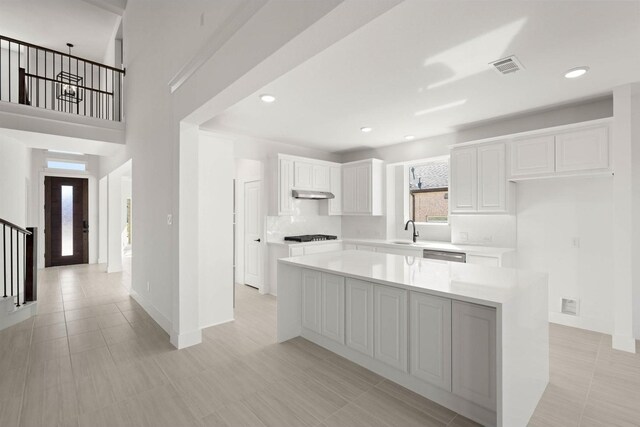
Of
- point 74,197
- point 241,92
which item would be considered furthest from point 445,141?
point 74,197

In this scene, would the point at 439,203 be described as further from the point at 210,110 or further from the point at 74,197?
the point at 74,197

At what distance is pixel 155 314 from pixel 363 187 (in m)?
3.98

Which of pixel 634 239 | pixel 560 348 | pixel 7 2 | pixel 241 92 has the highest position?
pixel 7 2

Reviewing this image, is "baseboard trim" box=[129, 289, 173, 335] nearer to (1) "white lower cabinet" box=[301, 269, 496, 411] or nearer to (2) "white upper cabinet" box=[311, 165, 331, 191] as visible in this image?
(1) "white lower cabinet" box=[301, 269, 496, 411]

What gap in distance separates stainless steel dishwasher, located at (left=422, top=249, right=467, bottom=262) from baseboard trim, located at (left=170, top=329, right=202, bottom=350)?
331 centimetres

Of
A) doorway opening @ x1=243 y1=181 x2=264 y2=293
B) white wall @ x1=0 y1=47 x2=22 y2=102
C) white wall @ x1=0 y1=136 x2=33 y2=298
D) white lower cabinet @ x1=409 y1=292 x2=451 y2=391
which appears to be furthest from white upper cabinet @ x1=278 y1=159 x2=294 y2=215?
white wall @ x1=0 y1=47 x2=22 y2=102

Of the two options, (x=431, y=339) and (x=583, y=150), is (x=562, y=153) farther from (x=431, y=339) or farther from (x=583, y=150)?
(x=431, y=339)

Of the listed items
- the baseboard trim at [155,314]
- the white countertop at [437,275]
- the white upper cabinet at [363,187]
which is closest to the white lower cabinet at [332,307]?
the white countertop at [437,275]

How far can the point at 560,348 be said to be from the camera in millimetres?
3164

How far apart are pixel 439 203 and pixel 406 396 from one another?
12.5 feet

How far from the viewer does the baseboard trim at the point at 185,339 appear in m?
3.13

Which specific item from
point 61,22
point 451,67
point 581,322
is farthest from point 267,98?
point 61,22

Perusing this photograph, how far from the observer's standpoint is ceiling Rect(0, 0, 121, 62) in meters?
5.42

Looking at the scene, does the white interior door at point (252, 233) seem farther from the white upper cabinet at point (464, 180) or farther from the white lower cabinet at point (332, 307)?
the white upper cabinet at point (464, 180)
